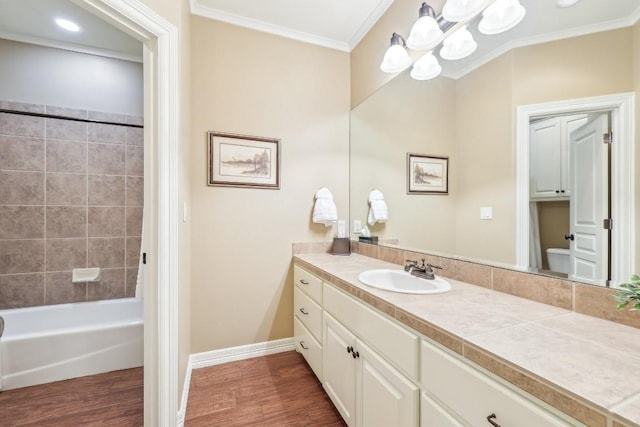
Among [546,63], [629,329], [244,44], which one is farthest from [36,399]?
[546,63]

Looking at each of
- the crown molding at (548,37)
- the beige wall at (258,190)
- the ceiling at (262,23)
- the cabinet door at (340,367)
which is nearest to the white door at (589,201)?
the crown molding at (548,37)

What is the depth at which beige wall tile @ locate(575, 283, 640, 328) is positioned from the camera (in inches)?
32.4

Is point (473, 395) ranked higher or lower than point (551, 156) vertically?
lower

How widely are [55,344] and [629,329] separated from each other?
2.97 meters

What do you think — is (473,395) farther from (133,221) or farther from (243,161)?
(133,221)

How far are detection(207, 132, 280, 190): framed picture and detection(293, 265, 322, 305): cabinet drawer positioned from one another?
714 mm

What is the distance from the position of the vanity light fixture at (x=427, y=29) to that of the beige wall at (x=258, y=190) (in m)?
0.97

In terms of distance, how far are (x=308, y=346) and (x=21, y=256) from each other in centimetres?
244

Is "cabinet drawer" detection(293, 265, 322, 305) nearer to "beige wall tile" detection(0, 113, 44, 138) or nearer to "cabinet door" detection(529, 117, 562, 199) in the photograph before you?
"cabinet door" detection(529, 117, 562, 199)

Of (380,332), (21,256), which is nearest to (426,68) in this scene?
(380,332)

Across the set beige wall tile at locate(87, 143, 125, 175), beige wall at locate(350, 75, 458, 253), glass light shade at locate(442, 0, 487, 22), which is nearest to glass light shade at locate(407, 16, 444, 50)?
glass light shade at locate(442, 0, 487, 22)

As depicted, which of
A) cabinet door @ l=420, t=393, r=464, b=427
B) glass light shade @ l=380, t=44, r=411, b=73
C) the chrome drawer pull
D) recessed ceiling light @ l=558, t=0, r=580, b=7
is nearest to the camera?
the chrome drawer pull

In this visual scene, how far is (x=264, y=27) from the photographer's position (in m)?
2.19

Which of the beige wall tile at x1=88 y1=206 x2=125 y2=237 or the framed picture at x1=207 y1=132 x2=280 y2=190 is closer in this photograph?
the framed picture at x1=207 y1=132 x2=280 y2=190
